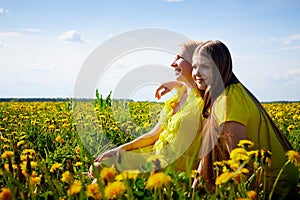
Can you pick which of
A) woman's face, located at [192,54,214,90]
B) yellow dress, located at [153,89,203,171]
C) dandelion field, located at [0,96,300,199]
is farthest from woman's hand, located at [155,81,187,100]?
dandelion field, located at [0,96,300,199]

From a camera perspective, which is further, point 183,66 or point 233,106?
point 183,66

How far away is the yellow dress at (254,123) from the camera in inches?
99.3

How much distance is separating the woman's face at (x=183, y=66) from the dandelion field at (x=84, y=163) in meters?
0.74

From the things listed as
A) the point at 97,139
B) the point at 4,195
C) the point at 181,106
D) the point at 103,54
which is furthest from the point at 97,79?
the point at 4,195

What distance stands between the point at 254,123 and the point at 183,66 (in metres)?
0.78

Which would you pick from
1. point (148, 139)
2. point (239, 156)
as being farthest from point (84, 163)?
point (239, 156)

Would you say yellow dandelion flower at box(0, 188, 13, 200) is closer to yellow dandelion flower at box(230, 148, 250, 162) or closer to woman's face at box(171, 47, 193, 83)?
yellow dandelion flower at box(230, 148, 250, 162)

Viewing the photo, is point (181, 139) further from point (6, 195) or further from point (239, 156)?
point (6, 195)

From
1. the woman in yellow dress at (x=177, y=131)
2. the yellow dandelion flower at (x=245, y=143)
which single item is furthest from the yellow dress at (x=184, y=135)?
the yellow dandelion flower at (x=245, y=143)

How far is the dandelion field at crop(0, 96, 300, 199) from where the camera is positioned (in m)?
1.71

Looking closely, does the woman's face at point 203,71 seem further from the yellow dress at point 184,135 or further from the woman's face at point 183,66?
the woman's face at point 183,66

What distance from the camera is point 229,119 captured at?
250 centimetres

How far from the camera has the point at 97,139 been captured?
4879mm

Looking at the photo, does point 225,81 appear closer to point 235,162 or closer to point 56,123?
point 235,162
